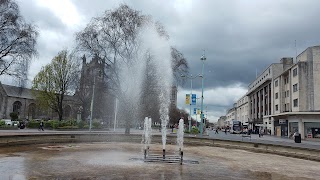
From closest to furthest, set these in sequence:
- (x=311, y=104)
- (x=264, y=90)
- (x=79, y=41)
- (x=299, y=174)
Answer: (x=299, y=174) < (x=79, y=41) < (x=311, y=104) < (x=264, y=90)

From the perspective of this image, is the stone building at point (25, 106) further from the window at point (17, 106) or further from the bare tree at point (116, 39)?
the bare tree at point (116, 39)

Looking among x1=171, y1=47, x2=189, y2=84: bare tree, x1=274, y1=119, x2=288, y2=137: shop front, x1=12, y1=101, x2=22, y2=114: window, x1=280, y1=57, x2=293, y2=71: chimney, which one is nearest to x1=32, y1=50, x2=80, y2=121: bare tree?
x1=171, y1=47, x2=189, y2=84: bare tree

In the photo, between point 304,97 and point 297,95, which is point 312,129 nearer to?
point 304,97

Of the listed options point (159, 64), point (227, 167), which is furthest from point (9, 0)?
point (227, 167)

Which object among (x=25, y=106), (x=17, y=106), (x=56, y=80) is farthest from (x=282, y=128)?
(x=17, y=106)

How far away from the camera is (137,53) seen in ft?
117

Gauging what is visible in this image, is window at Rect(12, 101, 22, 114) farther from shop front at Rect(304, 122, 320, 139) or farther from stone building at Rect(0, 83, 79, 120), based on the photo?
shop front at Rect(304, 122, 320, 139)

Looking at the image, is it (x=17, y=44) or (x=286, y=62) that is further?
(x=286, y=62)

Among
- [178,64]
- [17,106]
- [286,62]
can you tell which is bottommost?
[17,106]

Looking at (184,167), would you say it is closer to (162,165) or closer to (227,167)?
(162,165)

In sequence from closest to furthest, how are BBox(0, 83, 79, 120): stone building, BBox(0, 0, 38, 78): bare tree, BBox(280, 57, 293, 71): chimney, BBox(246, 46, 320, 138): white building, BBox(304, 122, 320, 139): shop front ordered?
BBox(0, 0, 38, 78): bare tree < BBox(304, 122, 320, 139): shop front < BBox(246, 46, 320, 138): white building < BBox(280, 57, 293, 71): chimney < BBox(0, 83, 79, 120): stone building

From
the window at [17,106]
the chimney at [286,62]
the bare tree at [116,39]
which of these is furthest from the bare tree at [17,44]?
the window at [17,106]

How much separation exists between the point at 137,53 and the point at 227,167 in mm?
23387

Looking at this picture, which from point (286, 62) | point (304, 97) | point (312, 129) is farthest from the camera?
point (286, 62)
